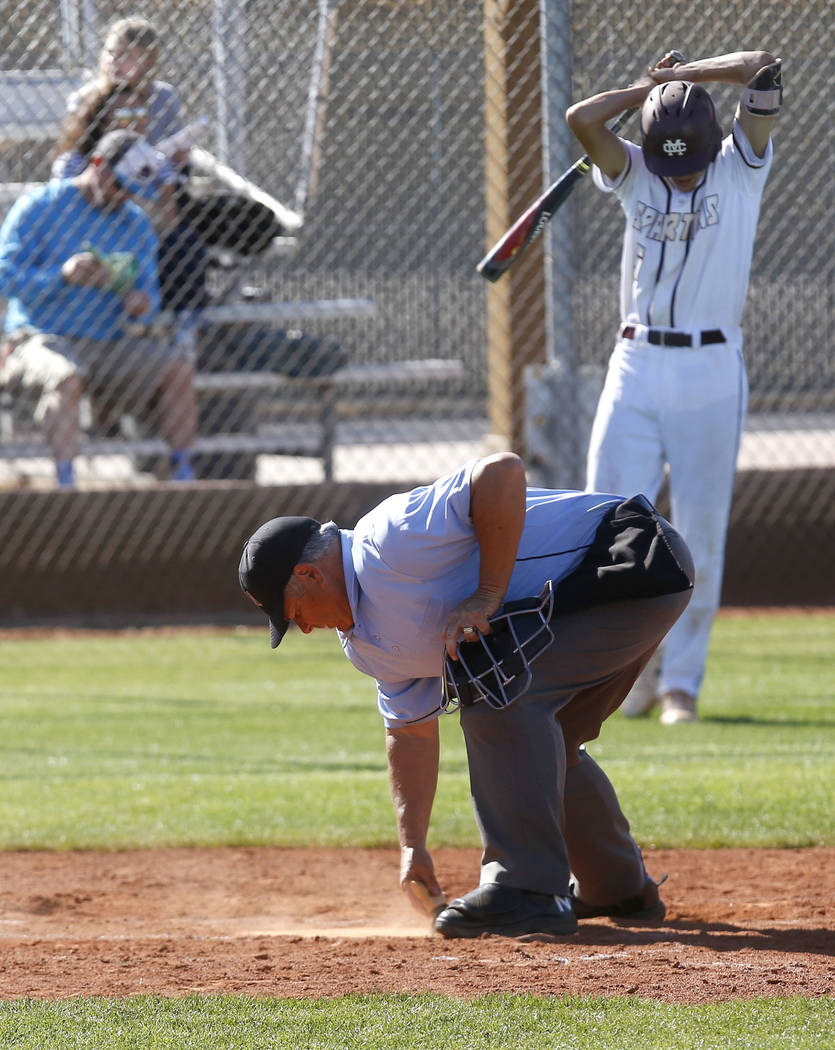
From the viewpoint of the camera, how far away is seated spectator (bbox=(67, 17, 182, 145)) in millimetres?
7977

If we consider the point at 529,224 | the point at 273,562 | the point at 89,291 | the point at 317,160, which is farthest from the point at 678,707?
the point at 317,160

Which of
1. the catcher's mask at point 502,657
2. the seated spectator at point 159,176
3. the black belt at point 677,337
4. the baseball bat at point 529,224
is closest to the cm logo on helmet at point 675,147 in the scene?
the baseball bat at point 529,224

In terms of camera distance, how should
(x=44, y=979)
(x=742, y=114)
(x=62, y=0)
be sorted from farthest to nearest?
(x=62, y=0) < (x=742, y=114) < (x=44, y=979)

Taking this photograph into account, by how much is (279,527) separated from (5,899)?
172cm

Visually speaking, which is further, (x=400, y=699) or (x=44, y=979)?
(x=400, y=699)

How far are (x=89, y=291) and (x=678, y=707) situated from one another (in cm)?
432

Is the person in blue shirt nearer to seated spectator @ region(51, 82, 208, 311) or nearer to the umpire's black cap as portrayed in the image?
the umpire's black cap

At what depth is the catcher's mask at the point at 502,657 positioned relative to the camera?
3.48 m

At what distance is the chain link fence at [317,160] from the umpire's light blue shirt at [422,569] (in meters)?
3.59

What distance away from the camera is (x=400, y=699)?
12.3 feet

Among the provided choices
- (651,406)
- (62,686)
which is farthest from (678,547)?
(62,686)

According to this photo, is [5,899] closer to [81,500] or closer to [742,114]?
[742,114]

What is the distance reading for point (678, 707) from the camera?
6258 millimetres

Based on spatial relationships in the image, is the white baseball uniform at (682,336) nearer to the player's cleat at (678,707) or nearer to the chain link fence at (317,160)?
the player's cleat at (678,707)
